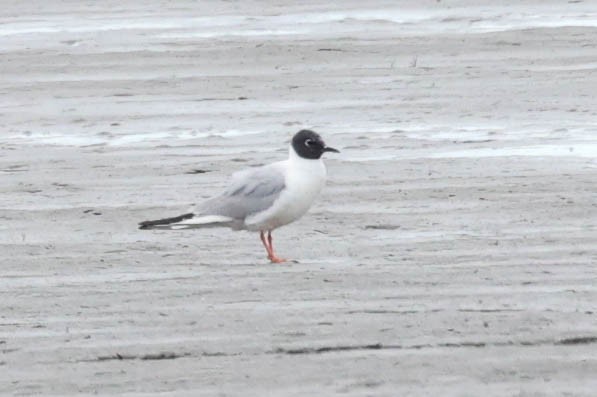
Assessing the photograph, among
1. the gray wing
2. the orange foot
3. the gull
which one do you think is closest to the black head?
the gull

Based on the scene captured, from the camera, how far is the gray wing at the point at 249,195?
1073 cm

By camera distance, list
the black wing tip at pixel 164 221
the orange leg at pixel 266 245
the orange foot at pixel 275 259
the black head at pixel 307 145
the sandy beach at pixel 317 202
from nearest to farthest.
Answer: the sandy beach at pixel 317 202, the orange foot at pixel 275 259, the orange leg at pixel 266 245, the black wing tip at pixel 164 221, the black head at pixel 307 145

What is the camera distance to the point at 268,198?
422 inches

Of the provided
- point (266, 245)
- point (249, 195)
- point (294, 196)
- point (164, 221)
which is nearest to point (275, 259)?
point (266, 245)

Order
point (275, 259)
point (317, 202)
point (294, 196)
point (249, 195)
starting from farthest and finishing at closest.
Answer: point (317, 202) → point (249, 195) → point (294, 196) → point (275, 259)

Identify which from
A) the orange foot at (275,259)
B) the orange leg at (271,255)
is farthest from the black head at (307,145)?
the orange foot at (275,259)

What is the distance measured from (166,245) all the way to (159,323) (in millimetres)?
1934

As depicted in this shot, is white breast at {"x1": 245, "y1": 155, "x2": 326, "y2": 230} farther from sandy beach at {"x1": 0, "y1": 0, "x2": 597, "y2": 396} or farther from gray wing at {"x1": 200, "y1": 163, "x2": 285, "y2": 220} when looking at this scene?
sandy beach at {"x1": 0, "y1": 0, "x2": 597, "y2": 396}

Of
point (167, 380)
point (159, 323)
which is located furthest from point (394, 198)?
point (167, 380)

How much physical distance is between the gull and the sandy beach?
7.1 inches

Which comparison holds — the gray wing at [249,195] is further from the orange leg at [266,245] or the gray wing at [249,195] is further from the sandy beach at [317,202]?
the sandy beach at [317,202]

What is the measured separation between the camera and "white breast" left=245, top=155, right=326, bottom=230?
10.7 m

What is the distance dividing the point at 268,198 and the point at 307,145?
38cm

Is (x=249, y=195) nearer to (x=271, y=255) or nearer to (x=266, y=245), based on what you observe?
(x=266, y=245)
